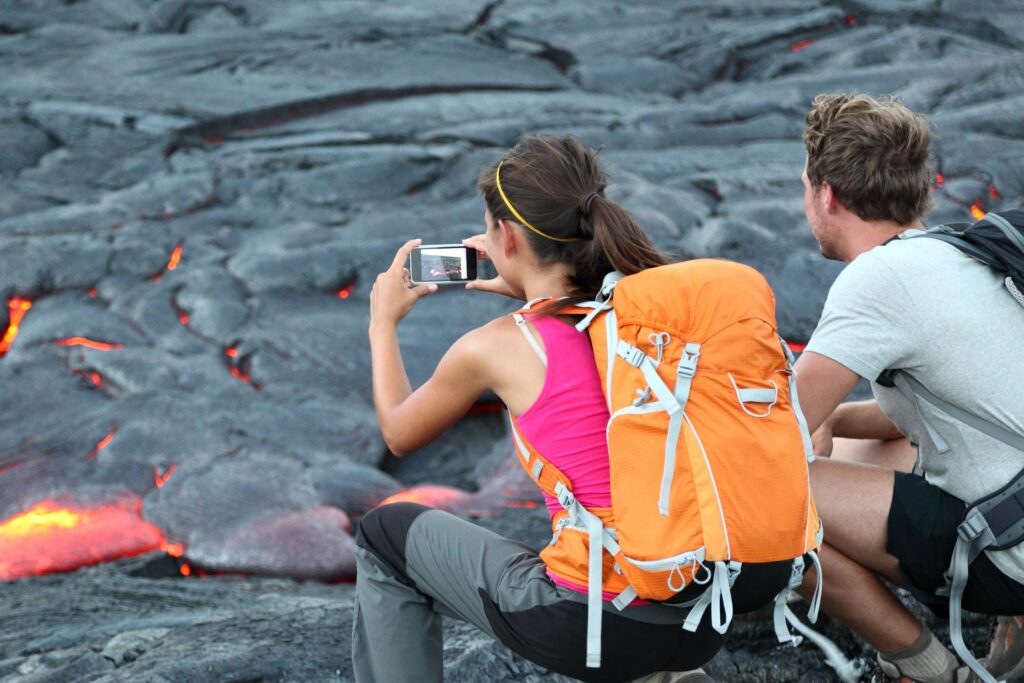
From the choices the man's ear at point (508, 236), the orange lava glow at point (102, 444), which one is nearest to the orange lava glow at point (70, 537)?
the orange lava glow at point (102, 444)

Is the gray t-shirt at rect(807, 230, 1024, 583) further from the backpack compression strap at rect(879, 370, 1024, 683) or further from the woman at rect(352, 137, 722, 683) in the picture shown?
the woman at rect(352, 137, 722, 683)

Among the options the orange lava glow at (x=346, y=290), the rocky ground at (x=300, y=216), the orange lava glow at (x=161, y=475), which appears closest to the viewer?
the rocky ground at (x=300, y=216)

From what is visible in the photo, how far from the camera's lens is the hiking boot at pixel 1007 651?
264 cm

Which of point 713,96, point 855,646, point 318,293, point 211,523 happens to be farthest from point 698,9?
point 855,646

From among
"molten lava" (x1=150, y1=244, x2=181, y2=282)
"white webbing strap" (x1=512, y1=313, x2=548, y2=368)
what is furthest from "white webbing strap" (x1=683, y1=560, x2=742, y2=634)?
"molten lava" (x1=150, y1=244, x2=181, y2=282)

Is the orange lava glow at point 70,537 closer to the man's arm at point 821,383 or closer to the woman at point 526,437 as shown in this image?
the woman at point 526,437

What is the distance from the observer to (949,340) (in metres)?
2.33

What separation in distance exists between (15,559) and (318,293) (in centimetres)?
269

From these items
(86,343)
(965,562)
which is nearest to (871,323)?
(965,562)

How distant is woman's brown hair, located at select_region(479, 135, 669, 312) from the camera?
2.16 meters

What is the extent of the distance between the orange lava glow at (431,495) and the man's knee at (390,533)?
2651 mm

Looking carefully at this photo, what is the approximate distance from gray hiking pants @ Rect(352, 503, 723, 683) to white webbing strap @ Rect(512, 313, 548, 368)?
0.45 m

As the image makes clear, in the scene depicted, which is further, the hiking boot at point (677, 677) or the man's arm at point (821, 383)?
the man's arm at point (821, 383)

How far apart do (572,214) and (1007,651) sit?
1691 millimetres
